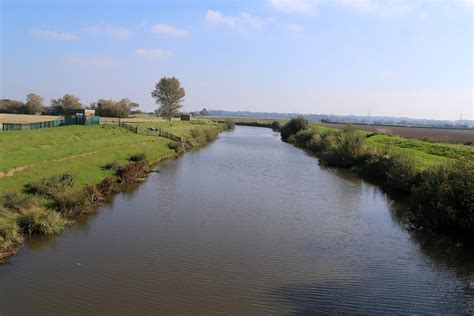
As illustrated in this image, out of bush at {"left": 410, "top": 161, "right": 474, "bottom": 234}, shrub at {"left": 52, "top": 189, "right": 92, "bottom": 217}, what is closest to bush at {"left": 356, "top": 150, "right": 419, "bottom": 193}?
bush at {"left": 410, "top": 161, "right": 474, "bottom": 234}

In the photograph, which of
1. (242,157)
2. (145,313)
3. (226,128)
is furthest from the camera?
(226,128)

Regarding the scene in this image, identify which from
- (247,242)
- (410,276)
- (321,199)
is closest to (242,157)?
(321,199)

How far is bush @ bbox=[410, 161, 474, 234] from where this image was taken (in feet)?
53.5

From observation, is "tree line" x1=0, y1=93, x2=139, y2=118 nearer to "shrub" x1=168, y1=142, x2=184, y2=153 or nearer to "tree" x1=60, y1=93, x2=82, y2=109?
"tree" x1=60, y1=93, x2=82, y2=109

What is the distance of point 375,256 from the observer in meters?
14.6

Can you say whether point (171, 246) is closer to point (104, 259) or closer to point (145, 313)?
point (104, 259)

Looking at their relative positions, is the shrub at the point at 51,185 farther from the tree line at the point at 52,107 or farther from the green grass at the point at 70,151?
the tree line at the point at 52,107

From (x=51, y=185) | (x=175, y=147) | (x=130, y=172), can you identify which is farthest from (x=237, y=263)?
(x=175, y=147)

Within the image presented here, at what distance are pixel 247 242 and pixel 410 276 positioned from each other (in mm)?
5711

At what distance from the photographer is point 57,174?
2089cm

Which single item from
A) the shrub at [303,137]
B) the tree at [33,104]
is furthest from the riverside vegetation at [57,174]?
the tree at [33,104]

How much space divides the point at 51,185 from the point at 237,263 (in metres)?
10.5

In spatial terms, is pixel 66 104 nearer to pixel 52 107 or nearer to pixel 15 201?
pixel 52 107

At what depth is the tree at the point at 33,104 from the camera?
88875mm
